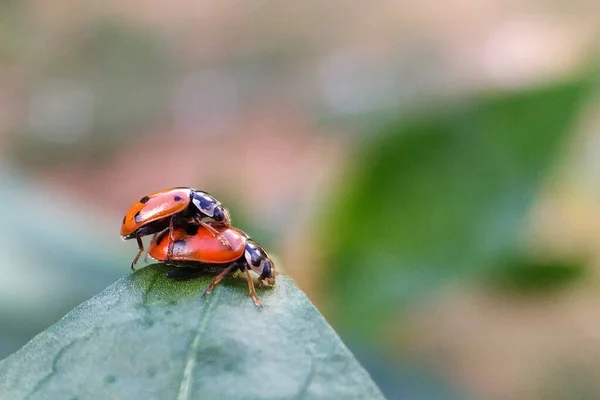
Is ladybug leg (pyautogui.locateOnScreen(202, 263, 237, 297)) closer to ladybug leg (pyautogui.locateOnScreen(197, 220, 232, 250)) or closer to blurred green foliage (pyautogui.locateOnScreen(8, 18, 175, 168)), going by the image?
ladybug leg (pyautogui.locateOnScreen(197, 220, 232, 250))

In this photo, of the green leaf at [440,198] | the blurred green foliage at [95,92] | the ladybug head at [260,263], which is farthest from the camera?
the blurred green foliage at [95,92]

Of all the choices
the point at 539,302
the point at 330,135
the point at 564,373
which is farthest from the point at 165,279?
the point at 330,135

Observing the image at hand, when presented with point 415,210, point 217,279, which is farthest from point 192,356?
point 415,210

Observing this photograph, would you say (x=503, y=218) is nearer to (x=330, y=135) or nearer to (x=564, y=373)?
(x=564, y=373)

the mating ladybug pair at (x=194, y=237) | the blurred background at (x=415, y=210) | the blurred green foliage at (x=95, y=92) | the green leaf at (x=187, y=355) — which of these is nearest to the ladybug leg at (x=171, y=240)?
the mating ladybug pair at (x=194, y=237)

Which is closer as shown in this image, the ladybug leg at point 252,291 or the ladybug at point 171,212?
the ladybug leg at point 252,291

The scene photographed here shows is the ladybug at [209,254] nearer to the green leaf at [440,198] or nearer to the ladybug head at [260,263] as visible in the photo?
the ladybug head at [260,263]
